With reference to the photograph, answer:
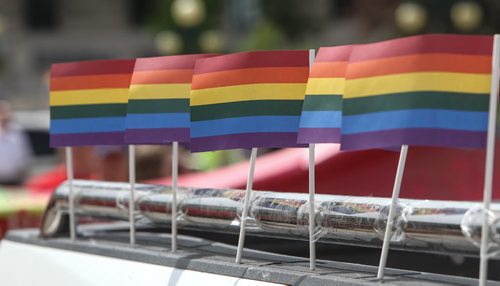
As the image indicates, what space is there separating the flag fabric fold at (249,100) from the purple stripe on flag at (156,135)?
0.20m

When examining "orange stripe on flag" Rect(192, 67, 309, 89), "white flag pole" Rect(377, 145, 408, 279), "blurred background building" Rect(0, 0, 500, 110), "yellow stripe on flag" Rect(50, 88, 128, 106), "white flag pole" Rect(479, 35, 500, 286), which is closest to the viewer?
"white flag pole" Rect(479, 35, 500, 286)

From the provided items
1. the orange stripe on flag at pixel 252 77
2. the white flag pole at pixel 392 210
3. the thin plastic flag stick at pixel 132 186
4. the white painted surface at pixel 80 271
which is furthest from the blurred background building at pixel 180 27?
the white flag pole at pixel 392 210

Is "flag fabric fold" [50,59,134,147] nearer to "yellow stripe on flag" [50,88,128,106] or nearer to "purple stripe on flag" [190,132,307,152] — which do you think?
"yellow stripe on flag" [50,88,128,106]

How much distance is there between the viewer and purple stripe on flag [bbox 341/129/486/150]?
6.49 feet

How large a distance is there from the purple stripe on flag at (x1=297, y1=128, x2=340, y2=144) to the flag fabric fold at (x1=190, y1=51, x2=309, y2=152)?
0.16 m

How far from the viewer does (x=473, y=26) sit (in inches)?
773

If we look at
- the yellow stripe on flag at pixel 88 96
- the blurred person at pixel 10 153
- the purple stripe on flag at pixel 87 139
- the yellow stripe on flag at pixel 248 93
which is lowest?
the blurred person at pixel 10 153

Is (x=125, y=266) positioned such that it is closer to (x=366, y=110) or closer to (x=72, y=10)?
(x=366, y=110)

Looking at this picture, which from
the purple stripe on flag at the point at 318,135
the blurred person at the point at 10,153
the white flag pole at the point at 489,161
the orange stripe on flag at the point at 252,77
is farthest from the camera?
the blurred person at the point at 10,153

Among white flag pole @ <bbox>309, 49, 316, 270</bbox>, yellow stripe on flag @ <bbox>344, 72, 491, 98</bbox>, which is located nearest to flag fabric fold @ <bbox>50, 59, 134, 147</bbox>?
white flag pole @ <bbox>309, 49, 316, 270</bbox>

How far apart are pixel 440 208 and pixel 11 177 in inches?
338

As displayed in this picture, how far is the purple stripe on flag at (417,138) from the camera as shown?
198 centimetres

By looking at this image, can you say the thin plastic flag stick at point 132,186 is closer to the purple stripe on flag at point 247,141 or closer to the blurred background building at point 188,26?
the purple stripe on flag at point 247,141

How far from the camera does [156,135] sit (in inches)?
109
